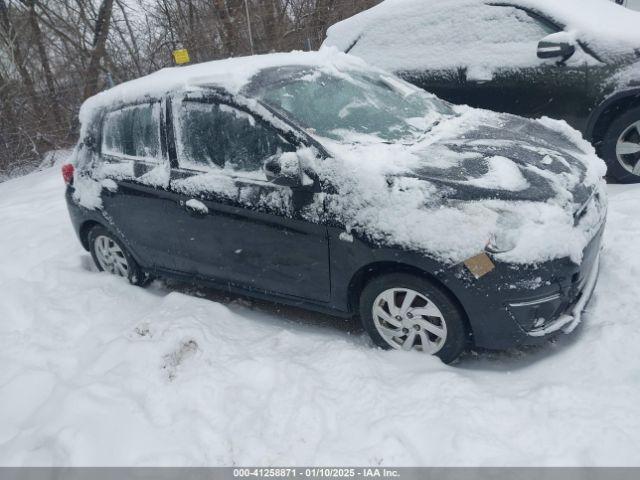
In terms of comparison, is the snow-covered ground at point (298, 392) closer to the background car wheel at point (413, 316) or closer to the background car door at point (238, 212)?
the background car wheel at point (413, 316)

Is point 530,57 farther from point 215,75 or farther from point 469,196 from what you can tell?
point 215,75

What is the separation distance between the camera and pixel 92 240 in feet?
15.4

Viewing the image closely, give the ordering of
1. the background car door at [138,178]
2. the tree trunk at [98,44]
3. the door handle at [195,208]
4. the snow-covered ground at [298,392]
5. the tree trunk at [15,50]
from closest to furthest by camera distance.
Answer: the snow-covered ground at [298,392] < the door handle at [195,208] < the background car door at [138,178] < the tree trunk at [15,50] < the tree trunk at [98,44]

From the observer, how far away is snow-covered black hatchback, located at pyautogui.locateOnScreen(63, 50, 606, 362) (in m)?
2.77

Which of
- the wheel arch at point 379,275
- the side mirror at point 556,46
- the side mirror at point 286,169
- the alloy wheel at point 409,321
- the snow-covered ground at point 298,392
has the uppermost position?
the side mirror at point 556,46

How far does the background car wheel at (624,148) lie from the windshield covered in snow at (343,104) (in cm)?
167

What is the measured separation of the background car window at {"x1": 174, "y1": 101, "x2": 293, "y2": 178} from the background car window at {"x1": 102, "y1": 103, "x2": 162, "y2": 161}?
26cm

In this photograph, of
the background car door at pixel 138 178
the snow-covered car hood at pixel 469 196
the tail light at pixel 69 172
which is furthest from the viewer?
the tail light at pixel 69 172

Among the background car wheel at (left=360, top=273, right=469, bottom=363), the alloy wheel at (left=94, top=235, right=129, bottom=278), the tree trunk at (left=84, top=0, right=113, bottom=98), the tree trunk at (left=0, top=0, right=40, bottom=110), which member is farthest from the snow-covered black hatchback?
the tree trunk at (left=84, top=0, right=113, bottom=98)

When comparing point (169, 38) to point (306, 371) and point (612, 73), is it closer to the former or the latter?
point (612, 73)

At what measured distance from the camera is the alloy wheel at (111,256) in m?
4.56

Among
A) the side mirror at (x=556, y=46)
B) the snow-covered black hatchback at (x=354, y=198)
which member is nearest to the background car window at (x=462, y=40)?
the side mirror at (x=556, y=46)

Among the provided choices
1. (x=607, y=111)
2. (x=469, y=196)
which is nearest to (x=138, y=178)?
(x=469, y=196)

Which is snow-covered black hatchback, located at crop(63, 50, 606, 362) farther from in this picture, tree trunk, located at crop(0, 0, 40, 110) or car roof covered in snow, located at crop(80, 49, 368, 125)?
tree trunk, located at crop(0, 0, 40, 110)
